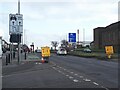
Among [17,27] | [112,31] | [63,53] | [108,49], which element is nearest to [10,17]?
[17,27]

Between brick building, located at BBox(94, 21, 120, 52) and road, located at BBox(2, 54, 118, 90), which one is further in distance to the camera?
brick building, located at BBox(94, 21, 120, 52)

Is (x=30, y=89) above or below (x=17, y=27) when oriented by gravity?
below

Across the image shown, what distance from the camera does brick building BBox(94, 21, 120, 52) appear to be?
119819 millimetres

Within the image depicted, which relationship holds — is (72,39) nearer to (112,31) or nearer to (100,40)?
(112,31)

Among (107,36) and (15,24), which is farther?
(107,36)

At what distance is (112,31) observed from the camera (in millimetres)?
126875

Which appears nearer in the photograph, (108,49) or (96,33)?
(108,49)

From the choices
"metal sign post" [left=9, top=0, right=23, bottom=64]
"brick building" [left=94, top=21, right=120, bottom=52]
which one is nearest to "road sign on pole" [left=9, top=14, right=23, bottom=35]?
"metal sign post" [left=9, top=0, right=23, bottom=64]

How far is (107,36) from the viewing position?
5310 inches

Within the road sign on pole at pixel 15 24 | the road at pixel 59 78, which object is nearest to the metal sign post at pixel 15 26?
the road sign on pole at pixel 15 24

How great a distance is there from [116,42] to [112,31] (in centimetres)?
785

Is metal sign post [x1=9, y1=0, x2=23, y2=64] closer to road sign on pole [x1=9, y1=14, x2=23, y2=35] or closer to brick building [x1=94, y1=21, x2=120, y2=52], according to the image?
road sign on pole [x1=9, y1=14, x2=23, y2=35]

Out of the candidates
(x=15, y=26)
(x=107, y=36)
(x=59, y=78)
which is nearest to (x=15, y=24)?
(x=15, y=26)

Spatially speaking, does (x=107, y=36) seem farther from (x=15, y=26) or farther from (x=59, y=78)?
(x=59, y=78)
